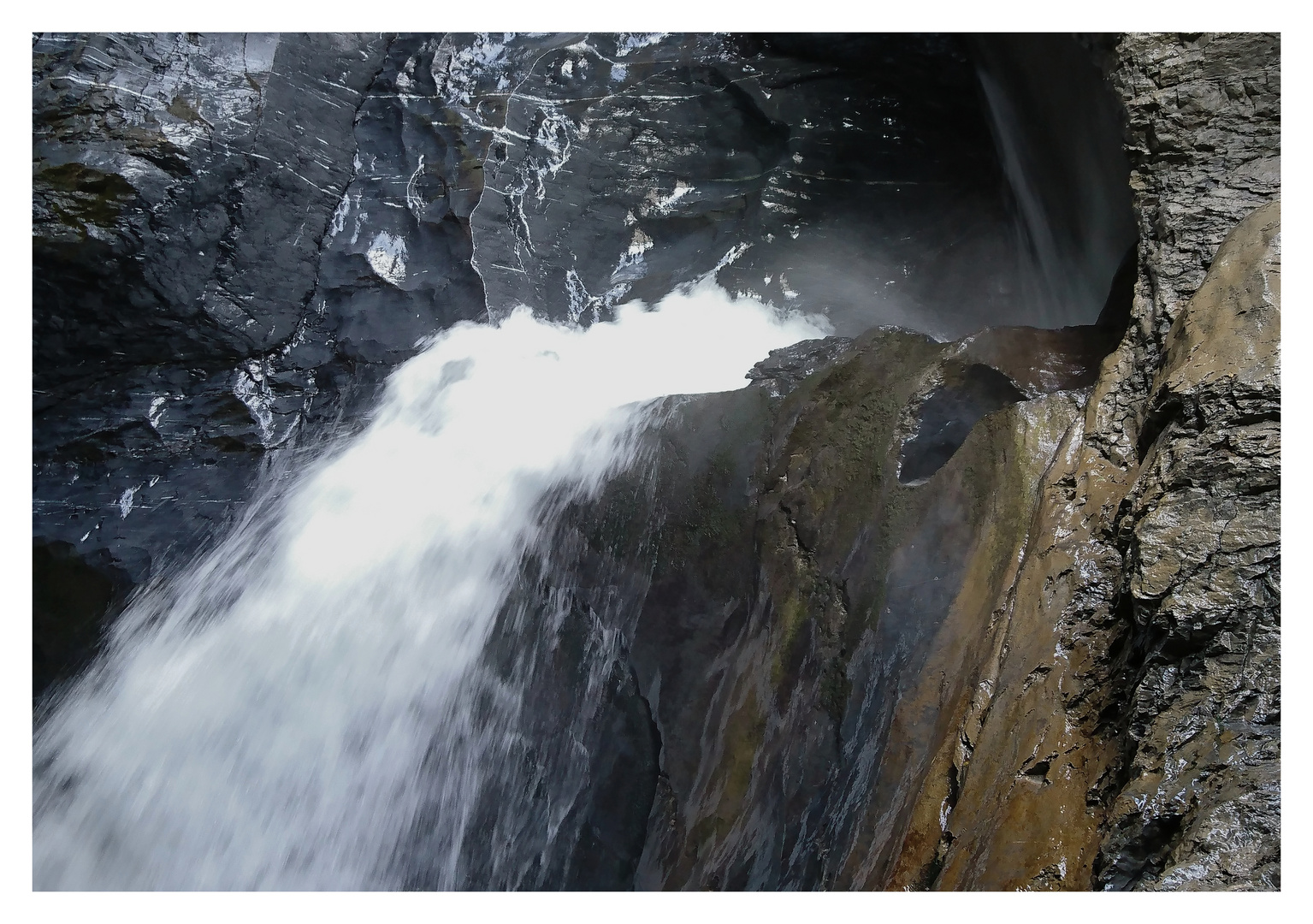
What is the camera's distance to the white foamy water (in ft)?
8.64

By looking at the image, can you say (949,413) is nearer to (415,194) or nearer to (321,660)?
(321,660)

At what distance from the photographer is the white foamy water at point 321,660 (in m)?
2.63

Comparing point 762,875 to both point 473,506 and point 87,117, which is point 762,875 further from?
point 87,117

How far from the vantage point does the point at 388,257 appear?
4047 mm

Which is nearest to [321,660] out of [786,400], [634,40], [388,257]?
[786,400]

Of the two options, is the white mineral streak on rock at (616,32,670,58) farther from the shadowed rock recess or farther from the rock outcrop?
the rock outcrop

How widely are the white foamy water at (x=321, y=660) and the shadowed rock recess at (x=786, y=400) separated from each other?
189 millimetres

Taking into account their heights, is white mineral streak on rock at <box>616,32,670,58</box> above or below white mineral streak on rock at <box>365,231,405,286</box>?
above

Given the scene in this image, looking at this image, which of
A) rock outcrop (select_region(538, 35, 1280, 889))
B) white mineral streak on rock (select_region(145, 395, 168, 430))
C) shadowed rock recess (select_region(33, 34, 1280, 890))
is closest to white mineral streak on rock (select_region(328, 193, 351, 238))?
shadowed rock recess (select_region(33, 34, 1280, 890))

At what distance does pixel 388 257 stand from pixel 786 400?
7.42 ft

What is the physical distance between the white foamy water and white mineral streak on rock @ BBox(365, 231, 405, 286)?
55 centimetres

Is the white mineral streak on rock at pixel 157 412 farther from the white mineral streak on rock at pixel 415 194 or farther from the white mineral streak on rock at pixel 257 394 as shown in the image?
the white mineral streak on rock at pixel 415 194

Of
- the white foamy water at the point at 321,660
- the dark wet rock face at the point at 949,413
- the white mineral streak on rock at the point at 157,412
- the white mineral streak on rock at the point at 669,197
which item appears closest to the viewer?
the dark wet rock face at the point at 949,413

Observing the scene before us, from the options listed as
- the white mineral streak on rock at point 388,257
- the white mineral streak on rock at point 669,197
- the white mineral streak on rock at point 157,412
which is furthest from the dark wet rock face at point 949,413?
the white mineral streak on rock at point 157,412
